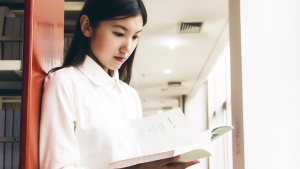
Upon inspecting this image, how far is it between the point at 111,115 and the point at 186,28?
3.48 m

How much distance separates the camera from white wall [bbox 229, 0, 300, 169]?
9.21ft

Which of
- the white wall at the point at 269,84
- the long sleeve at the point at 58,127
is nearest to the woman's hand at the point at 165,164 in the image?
the long sleeve at the point at 58,127

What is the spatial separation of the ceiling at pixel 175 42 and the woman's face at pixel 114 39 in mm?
283

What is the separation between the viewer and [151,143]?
44.3 inches

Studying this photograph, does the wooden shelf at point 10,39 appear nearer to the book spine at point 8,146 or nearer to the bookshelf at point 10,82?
the bookshelf at point 10,82

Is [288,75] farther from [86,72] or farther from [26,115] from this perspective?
[26,115]

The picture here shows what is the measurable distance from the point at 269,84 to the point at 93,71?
198cm

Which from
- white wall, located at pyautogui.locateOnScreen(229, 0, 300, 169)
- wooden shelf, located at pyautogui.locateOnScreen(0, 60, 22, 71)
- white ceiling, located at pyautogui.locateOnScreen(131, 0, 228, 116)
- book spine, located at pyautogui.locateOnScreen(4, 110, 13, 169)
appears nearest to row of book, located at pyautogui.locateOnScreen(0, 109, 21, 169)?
book spine, located at pyautogui.locateOnScreen(4, 110, 13, 169)

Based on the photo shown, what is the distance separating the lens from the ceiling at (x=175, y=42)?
3746 millimetres

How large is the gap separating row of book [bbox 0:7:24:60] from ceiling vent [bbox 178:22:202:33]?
3.13 meters

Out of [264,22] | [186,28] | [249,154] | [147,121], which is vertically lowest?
[249,154]

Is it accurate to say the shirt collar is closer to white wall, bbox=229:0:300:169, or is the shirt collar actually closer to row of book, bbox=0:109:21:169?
row of book, bbox=0:109:21:169

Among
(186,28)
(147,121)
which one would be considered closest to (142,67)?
(186,28)

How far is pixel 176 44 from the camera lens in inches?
203
